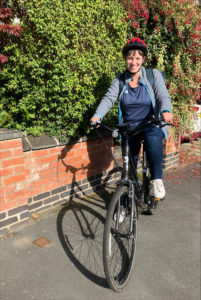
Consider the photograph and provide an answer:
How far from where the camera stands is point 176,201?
4.18 meters

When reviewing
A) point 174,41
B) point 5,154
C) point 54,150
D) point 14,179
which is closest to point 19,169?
point 14,179

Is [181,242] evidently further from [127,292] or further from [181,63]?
[181,63]

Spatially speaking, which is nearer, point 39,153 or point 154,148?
point 154,148

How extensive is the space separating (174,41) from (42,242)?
4280 mm

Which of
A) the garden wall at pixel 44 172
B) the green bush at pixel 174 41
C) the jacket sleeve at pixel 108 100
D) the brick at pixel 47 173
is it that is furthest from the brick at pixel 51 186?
the green bush at pixel 174 41

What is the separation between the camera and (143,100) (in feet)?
9.69

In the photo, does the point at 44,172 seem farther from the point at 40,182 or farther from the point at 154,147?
the point at 154,147

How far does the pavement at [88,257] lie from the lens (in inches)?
88.2

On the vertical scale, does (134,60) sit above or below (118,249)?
above

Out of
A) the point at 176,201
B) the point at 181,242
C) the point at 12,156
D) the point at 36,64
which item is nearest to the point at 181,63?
the point at 176,201

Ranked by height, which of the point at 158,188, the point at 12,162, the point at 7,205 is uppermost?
the point at 12,162

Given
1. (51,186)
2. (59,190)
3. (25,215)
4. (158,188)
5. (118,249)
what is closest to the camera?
(118,249)

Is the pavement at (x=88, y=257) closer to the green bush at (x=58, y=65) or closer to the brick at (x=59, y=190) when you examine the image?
the brick at (x=59, y=190)

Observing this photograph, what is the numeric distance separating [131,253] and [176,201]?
1.93 meters
